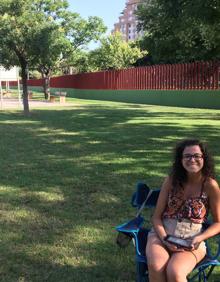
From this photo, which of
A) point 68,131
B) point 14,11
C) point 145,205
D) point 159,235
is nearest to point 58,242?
point 145,205

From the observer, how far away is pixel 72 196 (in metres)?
5.86

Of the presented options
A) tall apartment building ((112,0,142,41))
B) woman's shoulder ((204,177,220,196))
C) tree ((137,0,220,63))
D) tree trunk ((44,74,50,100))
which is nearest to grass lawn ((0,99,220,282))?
woman's shoulder ((204,177,220,196))

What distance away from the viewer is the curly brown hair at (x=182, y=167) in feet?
11.1

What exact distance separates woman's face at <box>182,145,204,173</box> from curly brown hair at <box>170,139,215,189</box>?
37mm

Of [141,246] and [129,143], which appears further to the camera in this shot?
[129,143]

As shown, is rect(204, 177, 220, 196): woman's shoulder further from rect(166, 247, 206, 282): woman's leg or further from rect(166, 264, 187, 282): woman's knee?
rect(166, 264, 187, 282): woman's knee

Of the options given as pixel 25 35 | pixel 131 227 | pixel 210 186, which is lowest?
pixel 131 227

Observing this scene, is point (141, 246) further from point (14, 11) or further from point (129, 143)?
point (14, 11)

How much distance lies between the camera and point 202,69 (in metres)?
25.2

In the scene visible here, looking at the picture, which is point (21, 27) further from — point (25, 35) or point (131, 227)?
point (131, 227)

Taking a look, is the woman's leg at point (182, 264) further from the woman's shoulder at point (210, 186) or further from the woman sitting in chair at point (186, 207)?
the woman's shoulder at point (210, 186)

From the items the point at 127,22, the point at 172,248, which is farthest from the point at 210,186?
the point at 127,22

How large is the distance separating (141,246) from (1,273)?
Result: 116 cm

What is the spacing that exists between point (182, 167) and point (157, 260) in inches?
27.4
